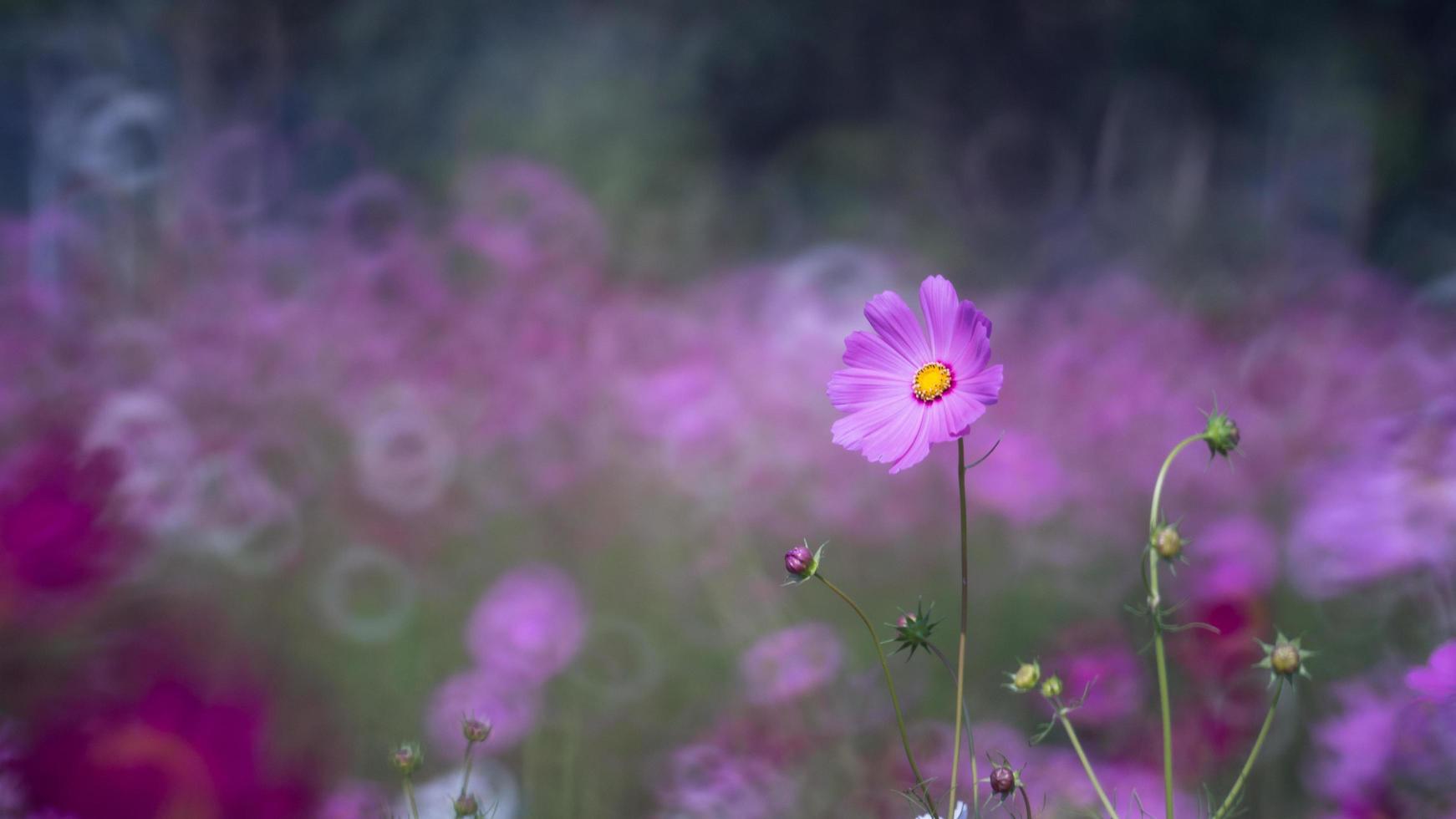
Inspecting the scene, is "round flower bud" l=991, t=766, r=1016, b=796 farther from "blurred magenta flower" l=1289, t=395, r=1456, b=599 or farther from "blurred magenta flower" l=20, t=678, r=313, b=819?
"blurred magenta flower" l=1289, t=395, r=1456, b=599

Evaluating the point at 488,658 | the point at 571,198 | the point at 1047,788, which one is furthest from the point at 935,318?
the point at 571,198

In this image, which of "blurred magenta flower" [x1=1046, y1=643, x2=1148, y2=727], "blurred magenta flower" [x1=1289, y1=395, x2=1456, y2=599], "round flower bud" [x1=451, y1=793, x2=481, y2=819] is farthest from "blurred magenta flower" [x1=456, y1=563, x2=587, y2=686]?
"blurred magenta flower" [x1=1289, y1=395, x2=1456, y2=599]

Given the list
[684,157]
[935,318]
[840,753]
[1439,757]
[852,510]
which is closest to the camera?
[935,318]

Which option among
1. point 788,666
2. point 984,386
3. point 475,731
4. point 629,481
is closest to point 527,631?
point 788,666

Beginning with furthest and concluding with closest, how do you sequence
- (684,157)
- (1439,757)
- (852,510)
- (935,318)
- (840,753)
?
(684,157) → (852,510) → (840,753) → (1439,757) → (935,318)

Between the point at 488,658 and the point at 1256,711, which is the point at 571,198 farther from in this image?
the point at 1256,711

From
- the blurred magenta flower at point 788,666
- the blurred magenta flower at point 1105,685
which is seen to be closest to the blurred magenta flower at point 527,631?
the blurred magenta flower at point 788,666

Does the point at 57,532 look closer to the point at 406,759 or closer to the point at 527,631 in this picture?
the point at 406,759
